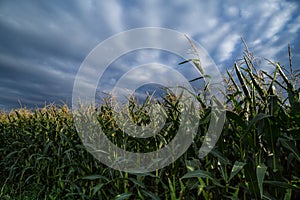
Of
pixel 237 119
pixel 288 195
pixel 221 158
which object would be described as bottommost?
pixel 288 195

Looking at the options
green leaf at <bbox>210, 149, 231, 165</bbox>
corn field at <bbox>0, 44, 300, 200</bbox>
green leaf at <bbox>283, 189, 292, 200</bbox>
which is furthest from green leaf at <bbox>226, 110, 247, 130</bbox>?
green leaf at <bbox>283, 189, 292, 200</bbox>

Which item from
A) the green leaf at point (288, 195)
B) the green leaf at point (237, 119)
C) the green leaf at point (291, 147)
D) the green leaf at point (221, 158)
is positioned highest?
the green leaf at point (237, 119)

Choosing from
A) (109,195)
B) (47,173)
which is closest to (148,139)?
(109,195)

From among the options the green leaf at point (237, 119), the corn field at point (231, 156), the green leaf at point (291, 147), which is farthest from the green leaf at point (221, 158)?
the green leaf at point (291, 147)

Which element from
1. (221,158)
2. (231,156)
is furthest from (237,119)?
(231,156)

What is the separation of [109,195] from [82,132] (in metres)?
1.15

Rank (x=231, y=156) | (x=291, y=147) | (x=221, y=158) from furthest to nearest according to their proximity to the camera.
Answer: (x=231, y=156) < (x=221, y=158) < (x=291, y=147)

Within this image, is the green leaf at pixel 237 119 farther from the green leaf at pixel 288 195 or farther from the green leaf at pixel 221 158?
the green leaf at pixel 288 195

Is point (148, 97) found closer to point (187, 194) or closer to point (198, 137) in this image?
point (198, 137)

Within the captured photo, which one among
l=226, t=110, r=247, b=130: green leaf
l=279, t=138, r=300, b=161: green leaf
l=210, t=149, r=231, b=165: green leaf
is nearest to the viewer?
l=279, t=138, r=300, b=161: green leaf

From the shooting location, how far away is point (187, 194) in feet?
6.51

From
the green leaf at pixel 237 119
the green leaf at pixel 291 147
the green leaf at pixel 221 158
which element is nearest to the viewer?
the green leaf at pixel 291 147

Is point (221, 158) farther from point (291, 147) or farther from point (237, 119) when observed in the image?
point (291, 147)

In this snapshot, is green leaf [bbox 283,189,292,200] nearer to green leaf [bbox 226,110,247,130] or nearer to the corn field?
the corn field
